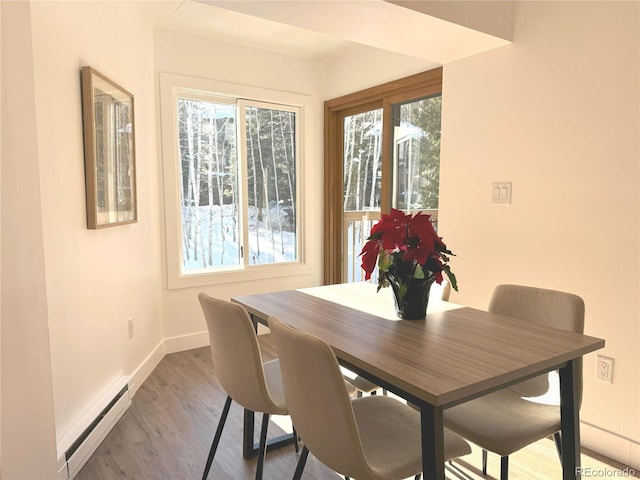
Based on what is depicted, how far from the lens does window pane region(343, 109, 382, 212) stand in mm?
3742

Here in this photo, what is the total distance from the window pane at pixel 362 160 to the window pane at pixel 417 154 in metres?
0.24

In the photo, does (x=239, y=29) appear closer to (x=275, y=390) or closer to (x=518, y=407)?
(x=275, y=390)

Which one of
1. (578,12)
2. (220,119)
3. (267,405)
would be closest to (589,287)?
(578,12)

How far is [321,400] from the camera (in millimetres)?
1186

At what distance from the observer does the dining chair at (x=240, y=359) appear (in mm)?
1506

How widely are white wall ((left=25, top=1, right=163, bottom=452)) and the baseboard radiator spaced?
66 millimetres

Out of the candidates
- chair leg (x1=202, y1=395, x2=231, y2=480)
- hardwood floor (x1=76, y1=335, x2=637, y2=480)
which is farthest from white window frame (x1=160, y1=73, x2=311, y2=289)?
chair leg (x1=202, y1=395, x2=231, y2=480)

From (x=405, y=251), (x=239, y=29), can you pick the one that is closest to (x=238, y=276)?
(x=239, y=29)

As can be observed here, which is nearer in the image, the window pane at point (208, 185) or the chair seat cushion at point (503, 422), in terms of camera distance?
the chair seat cushion at point (503, 422)

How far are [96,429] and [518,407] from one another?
74.3 inches

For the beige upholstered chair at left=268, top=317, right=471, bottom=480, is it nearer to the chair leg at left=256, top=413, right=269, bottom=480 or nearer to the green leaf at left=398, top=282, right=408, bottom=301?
the chair leg at left=256, top=413, right=269, bottom=480

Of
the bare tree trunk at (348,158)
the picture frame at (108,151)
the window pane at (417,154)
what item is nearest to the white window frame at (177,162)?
the bare tree trunk at (348,158)

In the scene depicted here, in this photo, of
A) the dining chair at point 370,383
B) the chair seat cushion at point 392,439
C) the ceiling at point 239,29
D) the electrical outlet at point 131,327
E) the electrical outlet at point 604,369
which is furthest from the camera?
the ceiling at point 239,29

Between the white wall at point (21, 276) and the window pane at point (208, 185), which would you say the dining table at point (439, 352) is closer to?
the white wall at point (21, 276)
